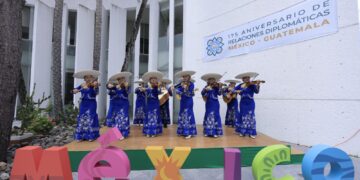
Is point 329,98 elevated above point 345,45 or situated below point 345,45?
below

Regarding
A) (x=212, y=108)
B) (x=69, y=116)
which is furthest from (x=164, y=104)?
(x=69, y=116)

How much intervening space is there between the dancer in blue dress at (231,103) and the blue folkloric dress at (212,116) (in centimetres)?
93

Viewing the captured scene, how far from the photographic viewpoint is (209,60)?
30.7 feet

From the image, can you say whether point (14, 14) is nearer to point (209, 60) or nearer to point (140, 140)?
point (140, 140)

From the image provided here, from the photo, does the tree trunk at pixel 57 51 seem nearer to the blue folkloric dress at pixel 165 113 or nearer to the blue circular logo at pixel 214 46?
the blue folkloric dress at pixel 165 113

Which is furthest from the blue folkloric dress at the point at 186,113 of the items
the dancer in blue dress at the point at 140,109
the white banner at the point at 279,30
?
the white banner at the point at 279,30

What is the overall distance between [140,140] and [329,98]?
4.48 metres

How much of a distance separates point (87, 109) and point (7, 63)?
175 cm

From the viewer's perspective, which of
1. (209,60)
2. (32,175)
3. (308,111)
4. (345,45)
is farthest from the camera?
(209,60)

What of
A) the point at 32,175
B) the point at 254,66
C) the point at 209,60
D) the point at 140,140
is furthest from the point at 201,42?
the point at 32,175

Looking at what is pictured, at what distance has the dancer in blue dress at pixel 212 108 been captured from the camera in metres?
5.46

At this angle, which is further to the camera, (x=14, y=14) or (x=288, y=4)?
(x=288, y=4)

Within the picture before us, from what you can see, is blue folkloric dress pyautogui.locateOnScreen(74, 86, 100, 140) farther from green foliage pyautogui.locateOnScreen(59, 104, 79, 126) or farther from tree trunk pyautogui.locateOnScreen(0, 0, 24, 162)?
green foliage pyautogui.locateOnScreen(59, 104, 79, 126)

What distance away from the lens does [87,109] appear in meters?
5.02
